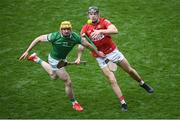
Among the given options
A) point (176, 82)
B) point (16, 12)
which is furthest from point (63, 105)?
point (16, 12)

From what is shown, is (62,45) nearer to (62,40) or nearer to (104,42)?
(62,40)

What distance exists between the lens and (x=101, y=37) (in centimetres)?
1124

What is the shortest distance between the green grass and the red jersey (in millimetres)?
1446

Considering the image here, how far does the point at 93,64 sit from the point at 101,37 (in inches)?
111

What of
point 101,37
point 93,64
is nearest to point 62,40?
point 101,37

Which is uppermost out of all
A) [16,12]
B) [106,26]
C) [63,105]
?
[106,26]

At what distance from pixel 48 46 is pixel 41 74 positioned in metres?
1.87

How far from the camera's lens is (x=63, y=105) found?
1159 cm

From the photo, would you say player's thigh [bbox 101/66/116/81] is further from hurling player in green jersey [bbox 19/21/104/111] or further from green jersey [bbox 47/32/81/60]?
green jersey [bbox 47/32/81/60]

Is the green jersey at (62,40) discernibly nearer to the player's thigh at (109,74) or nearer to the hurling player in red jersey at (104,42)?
the hurling player in red jersey at (104,42)

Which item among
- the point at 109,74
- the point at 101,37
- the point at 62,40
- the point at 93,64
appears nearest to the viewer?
the point at 62,40

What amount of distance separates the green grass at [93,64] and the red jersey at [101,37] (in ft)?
4.75

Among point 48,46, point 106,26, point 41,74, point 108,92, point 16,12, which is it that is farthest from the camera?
point 16,12

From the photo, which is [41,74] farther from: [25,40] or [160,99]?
[160,99]
